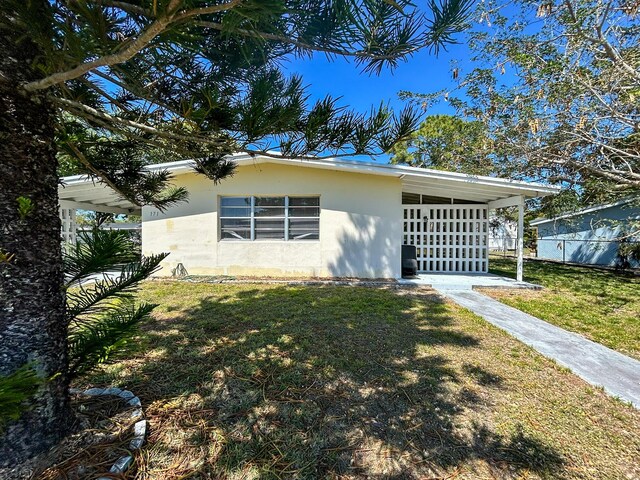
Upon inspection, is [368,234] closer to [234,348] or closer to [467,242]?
[467,242]

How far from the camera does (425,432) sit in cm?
206

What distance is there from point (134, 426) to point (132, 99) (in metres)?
2.35

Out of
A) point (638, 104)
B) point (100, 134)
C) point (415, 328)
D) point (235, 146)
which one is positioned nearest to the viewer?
point (235, 146)

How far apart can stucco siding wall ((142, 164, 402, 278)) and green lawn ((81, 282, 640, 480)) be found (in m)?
4.40

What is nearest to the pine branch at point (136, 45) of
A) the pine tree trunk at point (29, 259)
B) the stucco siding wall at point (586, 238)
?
the pine tree trunk at point (29, 259)

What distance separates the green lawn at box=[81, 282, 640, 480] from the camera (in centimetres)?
177

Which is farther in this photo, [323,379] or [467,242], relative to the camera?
[467,242]

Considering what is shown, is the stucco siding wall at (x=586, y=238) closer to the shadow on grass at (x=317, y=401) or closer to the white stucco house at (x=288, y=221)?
the white stucco house at (x=288, y=221)

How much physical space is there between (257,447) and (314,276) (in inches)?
264

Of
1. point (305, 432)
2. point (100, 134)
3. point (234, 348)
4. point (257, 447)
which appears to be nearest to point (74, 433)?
point (257, 447)

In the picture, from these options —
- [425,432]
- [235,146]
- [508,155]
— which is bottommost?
[425,432]

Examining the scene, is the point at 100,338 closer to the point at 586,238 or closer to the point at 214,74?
the point at 214,74

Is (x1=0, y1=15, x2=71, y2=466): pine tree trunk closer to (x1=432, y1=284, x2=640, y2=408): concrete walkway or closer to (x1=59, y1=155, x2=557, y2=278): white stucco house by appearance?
(x1=432, y1=284, x2=640, y2=408): concrete walkway

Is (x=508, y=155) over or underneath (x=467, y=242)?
over
